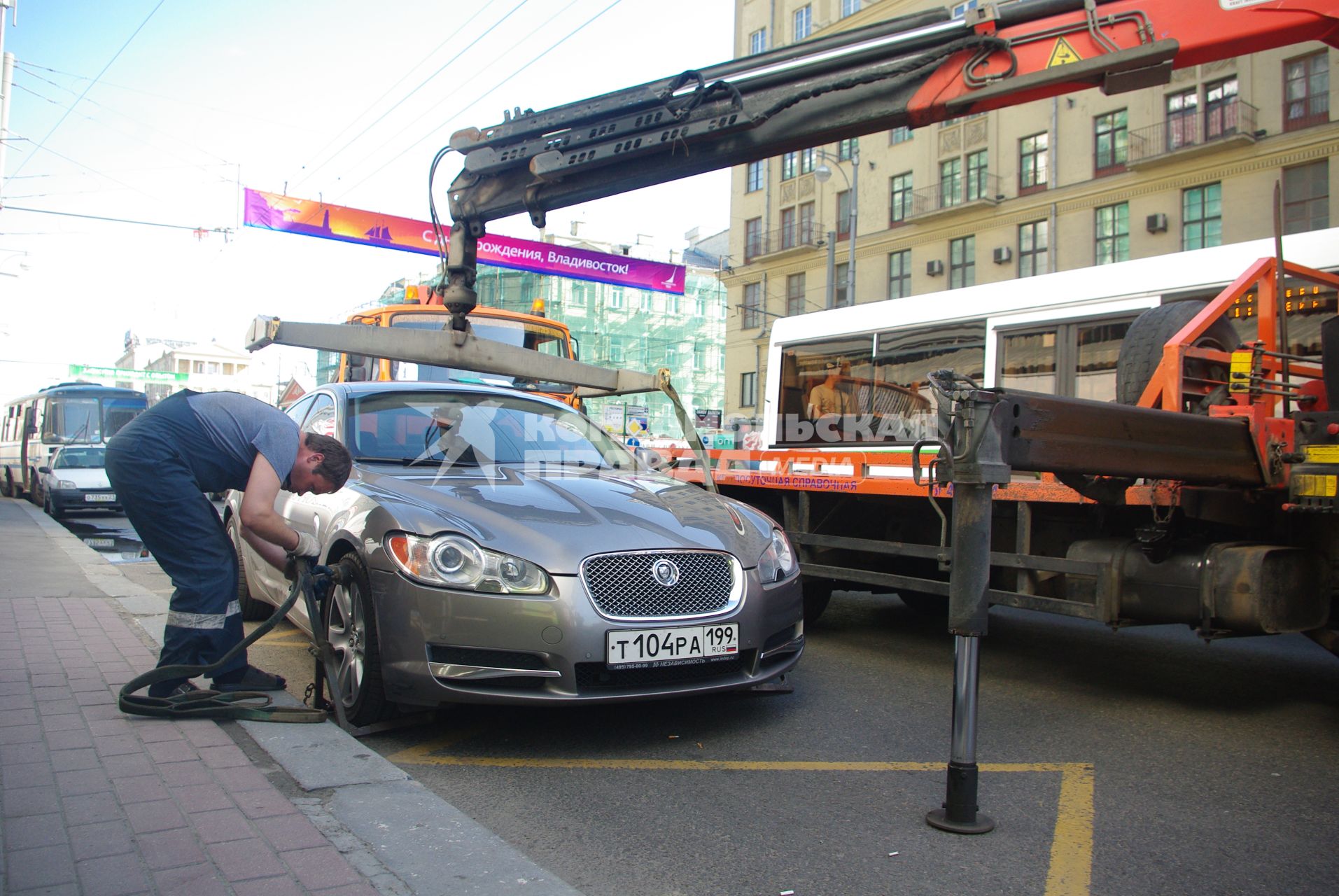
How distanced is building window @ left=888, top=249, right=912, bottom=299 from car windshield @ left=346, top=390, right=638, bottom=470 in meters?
34.4

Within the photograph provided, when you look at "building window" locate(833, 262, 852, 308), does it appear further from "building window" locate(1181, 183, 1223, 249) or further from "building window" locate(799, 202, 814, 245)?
"building window" locate(1181, 183, 1223, 249)

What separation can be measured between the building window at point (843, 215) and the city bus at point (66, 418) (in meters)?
27.6

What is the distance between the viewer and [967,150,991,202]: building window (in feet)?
117

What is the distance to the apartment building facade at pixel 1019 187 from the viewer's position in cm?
2789

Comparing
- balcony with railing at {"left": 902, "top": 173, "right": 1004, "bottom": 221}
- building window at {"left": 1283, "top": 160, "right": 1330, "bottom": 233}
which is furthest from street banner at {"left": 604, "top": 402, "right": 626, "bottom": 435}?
building window at {"left": 1283, "top": 160, "right": 1330, "bottom": 233}

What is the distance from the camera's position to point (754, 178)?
153ft

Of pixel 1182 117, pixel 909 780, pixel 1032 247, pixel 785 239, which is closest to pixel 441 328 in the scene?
pixel 909 780

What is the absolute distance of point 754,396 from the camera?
46000mm

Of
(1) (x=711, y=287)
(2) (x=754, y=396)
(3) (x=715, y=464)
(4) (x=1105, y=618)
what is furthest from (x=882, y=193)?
(4) (x=1105, y=618)

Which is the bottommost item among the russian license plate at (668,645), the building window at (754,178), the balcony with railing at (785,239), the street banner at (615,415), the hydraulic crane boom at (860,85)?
the russian license plate at (668,645)

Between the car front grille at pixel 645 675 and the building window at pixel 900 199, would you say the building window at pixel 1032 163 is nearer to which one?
the building window at pixel 900 199

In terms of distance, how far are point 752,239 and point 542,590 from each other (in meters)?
44.6

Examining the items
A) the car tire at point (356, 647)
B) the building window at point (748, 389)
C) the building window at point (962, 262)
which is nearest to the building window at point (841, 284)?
the building window at point (962, 262)

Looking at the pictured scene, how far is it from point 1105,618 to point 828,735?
135 cm
